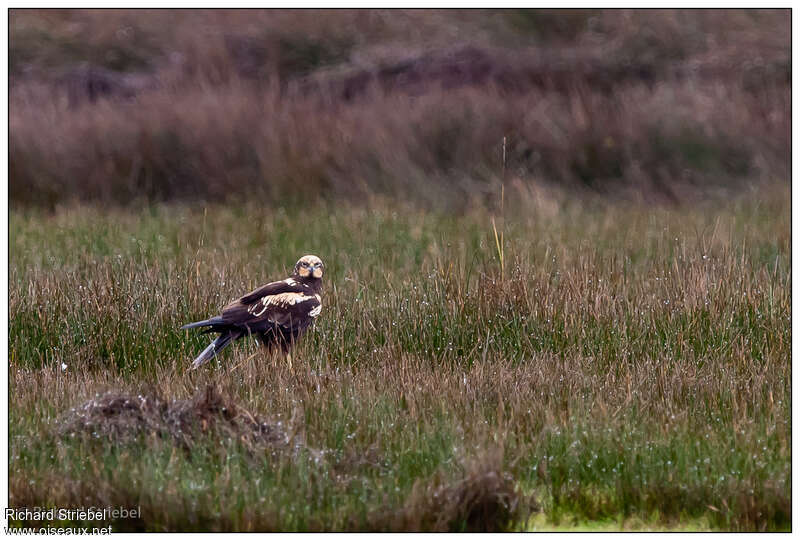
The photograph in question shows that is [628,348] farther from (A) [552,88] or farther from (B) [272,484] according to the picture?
(A) [552,88]

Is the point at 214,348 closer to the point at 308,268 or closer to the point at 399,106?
the point at 308,268

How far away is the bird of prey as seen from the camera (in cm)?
674

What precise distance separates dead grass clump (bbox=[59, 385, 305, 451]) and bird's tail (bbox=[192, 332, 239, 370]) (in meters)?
0.99

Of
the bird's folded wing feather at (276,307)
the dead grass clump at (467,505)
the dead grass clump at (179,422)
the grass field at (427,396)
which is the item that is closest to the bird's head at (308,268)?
the bird's folded wing feather at (276,307)

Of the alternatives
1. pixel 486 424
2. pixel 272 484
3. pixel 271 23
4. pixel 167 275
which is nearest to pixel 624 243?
pixel 167 275

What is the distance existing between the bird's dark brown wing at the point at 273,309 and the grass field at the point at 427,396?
24 centimetres

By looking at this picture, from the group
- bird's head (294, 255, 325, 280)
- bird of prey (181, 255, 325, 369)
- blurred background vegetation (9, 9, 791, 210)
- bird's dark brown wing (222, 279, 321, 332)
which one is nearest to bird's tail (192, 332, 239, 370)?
bird of prey (181, 255, 325, 369)

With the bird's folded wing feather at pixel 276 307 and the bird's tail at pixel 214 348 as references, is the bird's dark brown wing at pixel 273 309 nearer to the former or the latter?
the bird's folded wing feather at pixel 276 307

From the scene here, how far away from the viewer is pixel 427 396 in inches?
250

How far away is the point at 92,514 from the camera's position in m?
5.11

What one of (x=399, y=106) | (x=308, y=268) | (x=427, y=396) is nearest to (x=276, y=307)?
(x=308, y=268)

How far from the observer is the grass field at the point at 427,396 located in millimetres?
5191

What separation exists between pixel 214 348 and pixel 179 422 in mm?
1247

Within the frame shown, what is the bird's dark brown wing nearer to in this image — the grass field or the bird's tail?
the bird's tail
